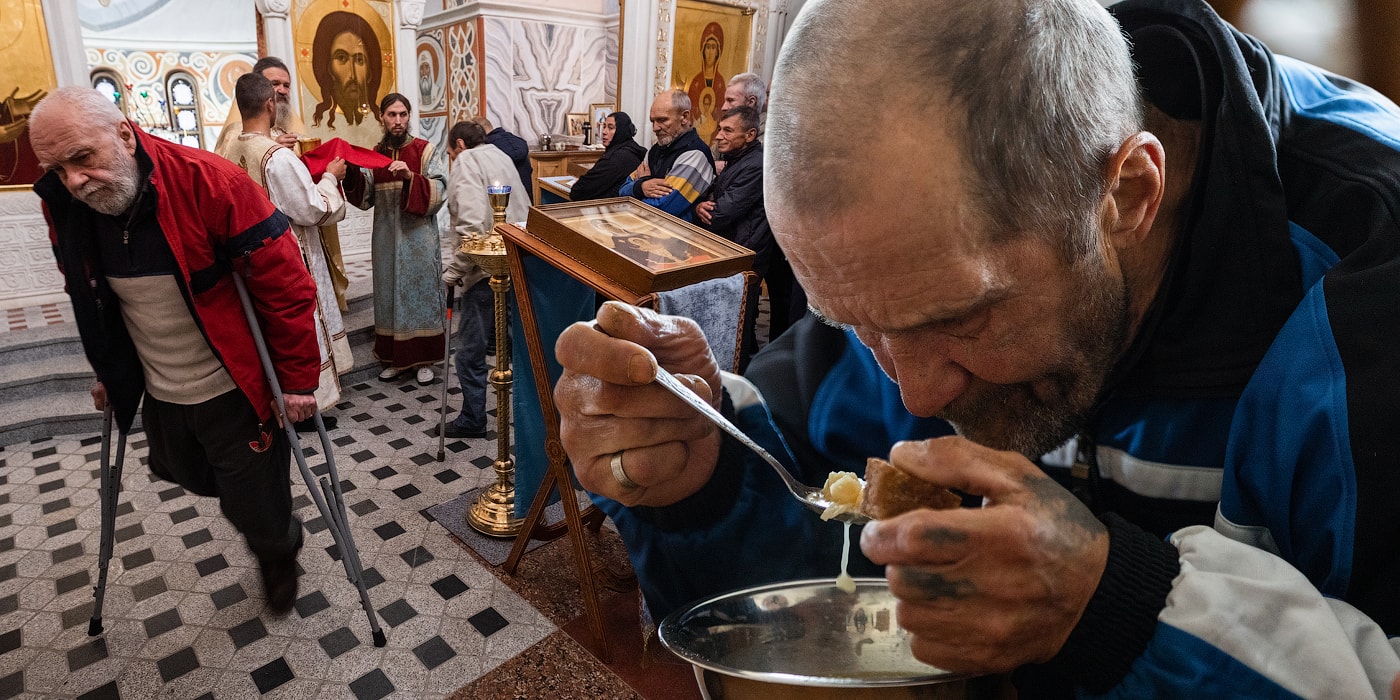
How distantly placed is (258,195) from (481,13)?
672 cm

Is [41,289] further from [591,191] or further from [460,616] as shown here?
[460,616]

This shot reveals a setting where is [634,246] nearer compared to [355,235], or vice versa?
[634,246]

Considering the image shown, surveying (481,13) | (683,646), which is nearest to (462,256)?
(683,646)

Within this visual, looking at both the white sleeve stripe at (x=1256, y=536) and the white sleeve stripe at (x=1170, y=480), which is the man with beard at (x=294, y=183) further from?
the white sleeve stripe at (x=1256, y=536)

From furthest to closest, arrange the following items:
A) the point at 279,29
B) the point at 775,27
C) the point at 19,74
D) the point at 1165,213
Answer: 1. the point at 775,27
2. the point at 279,29
3. the point at 19,74
4. the point at 1165,213

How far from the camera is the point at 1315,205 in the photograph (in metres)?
1.01

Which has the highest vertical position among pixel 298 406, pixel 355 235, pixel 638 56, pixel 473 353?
pixel 638 56

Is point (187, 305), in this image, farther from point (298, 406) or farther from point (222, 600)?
point (222, 600)

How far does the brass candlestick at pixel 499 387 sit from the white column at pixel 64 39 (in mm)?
4839

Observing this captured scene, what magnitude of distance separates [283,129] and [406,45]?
14.1ft

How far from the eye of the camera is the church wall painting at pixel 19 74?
5824 millimetres

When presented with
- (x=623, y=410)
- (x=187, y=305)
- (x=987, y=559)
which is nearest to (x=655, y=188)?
(x=187, y=305)

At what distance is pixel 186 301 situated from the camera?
2.81m

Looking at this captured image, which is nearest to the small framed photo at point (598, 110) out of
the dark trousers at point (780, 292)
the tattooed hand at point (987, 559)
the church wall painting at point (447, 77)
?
the church wall painting at point (447, 77)
